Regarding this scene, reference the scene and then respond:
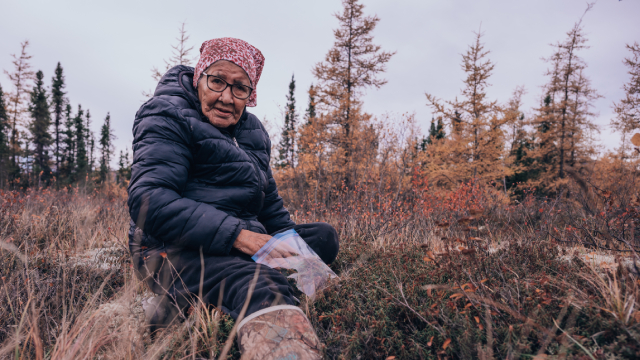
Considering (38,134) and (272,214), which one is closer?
(272,214)

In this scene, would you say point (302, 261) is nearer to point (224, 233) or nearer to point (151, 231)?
point (224, 233)

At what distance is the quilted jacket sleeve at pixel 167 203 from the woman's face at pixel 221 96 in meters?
0.32

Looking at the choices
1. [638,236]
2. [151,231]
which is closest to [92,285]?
[151,231]

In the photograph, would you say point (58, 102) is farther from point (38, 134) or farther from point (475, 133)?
point (475, 133)

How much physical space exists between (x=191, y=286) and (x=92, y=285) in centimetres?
115

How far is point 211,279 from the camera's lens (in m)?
1.47

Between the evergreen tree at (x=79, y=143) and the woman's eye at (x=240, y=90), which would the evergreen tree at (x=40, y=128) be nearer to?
the evergreen tree at (x=79, y=143)

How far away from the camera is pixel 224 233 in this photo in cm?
157

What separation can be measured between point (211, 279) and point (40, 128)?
33.4 metres

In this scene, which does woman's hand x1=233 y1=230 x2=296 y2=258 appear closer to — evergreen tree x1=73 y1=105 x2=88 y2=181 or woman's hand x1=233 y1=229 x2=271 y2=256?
woman's hand x1=233 y1=229 x2=271 y2=256

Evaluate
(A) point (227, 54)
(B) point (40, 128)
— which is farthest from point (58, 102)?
(A) point (227, 54)

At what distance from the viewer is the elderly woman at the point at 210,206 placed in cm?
123

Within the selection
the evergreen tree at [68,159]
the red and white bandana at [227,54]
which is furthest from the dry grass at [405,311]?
the evergreen tree at [68,159]

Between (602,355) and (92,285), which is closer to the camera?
(602,355)
